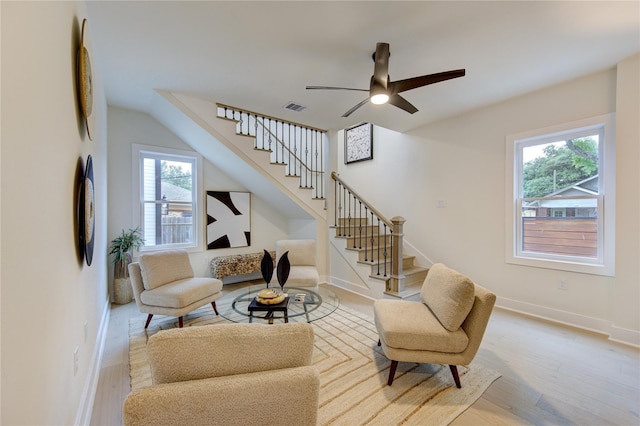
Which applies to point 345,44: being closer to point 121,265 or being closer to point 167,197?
point 167,197

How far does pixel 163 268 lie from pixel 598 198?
4.89 m

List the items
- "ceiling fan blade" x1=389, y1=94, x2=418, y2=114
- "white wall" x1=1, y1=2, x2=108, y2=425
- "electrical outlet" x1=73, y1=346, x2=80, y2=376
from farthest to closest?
1. "ceiling fan blade" x1=389, y1=94, x2=418, y2=114
2. "electrical outlet" x1=73, y1=346, x2=80, y2=376
3. "white wall" x1=1, y1=2, x2=108, y2=425

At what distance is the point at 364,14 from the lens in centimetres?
201

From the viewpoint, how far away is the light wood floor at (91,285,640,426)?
1.68m

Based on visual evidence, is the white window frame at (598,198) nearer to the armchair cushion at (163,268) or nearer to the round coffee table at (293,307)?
the round coffee table at (293,307)

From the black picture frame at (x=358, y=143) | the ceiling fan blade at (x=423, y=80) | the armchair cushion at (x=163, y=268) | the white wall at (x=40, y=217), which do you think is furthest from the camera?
the black picture frame at (x=358, y=143)

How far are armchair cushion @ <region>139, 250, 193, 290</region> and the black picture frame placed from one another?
394cm

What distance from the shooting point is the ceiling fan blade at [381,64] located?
7.55ft

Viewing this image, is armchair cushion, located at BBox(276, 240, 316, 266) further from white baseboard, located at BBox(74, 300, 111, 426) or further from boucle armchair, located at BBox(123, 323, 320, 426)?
boucle armchair, located at BBox(123, 323, 320, 426)

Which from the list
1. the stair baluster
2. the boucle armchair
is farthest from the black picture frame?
the boucle armchair

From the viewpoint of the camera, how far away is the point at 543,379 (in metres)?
2.03

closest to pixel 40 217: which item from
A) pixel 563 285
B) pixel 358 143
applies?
pixel 563 285

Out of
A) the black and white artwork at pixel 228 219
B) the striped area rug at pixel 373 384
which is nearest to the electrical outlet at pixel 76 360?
the striped area rug at pixel 373 384

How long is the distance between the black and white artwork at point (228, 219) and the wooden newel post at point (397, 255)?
2.74m
